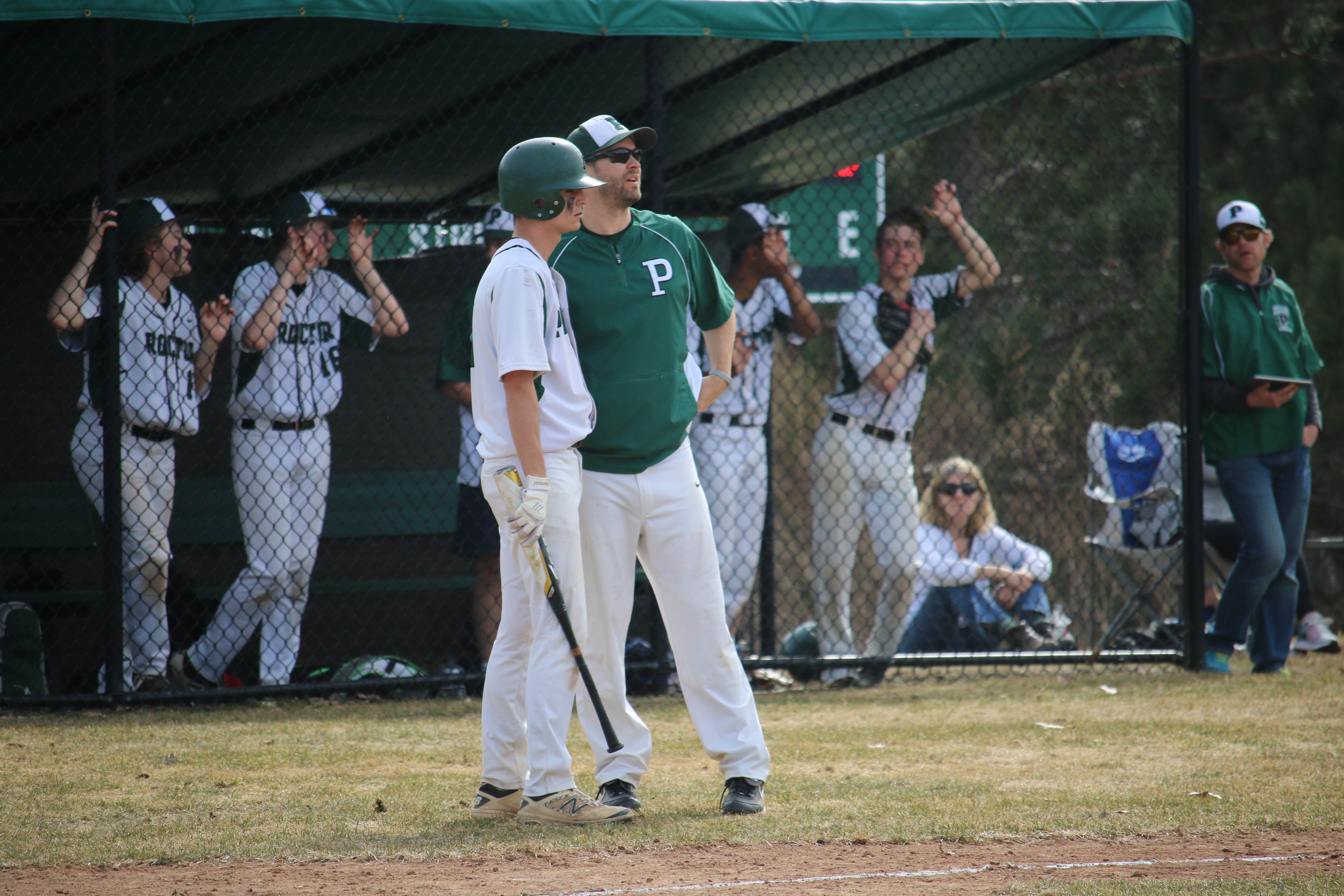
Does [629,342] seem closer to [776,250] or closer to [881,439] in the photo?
[776,250]

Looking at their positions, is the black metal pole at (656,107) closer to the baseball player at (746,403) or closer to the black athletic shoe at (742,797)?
the baseball player at (746,403)

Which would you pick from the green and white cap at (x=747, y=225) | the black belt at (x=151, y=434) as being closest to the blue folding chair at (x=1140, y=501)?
the green and white cap at (x=747, y=225)

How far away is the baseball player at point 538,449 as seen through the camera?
11.8ft

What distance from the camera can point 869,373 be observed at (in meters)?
6.51

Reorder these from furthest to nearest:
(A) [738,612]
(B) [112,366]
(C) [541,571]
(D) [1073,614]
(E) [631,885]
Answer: (D) [1073,614]
(A) [738,612]
(B) [112,366]
(C) [541,571]
(E) [631,885]

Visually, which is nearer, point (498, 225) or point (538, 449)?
point (538, 449)

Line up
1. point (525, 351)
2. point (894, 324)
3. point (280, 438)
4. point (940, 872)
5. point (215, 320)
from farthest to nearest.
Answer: point (894, 324)
point (280, 438)
point (215, 320)
point (525, 351)
point (940, 872)

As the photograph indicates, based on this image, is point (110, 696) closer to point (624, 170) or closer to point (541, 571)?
point (541, 571)

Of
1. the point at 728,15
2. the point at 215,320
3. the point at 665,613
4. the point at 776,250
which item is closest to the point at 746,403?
the point at 776,250

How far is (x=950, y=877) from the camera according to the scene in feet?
10.5

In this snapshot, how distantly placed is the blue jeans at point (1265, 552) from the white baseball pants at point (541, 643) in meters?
3.82

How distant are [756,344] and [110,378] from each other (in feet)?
Result: 9.60

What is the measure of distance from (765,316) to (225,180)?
2.81 metres

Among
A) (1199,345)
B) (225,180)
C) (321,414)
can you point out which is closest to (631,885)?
(321,414)
